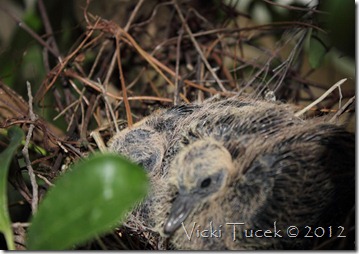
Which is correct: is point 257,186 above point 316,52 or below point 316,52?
below

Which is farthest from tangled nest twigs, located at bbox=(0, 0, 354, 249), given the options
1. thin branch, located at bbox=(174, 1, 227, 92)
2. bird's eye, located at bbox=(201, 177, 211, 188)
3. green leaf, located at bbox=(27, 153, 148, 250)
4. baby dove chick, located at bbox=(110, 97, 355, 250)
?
green leaf, located at bbox=(27, 153, 148, 250)

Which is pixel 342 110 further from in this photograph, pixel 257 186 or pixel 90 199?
pixel 90 199

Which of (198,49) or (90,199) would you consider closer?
(90,199)

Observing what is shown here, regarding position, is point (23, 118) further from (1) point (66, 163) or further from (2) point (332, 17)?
(2) point (332, 17)

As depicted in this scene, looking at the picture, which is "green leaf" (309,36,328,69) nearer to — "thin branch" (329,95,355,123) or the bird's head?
"thin branch" (329,95,355,123)

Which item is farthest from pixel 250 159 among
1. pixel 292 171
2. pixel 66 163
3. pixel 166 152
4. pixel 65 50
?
pixel 65 50

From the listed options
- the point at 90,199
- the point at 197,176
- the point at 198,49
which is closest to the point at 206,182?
the point at 197,176
